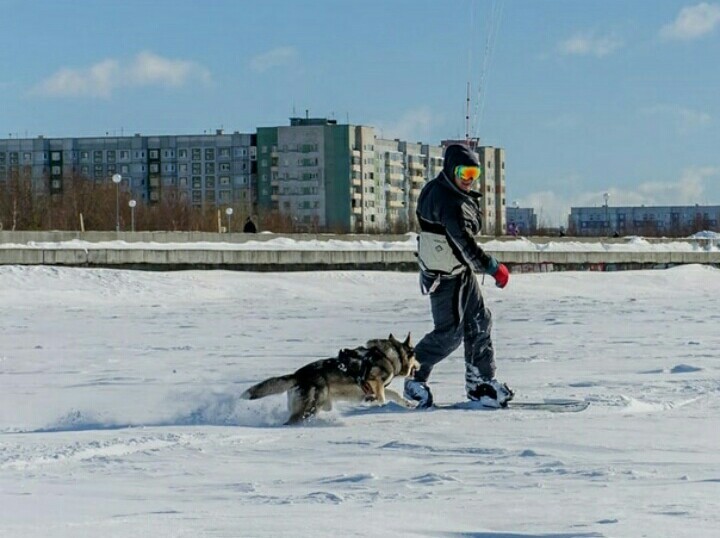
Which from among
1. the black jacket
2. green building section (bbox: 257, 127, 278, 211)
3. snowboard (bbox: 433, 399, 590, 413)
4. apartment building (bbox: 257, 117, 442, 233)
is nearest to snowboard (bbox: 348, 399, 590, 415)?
snowboard (bbox: 433, 399, 590, 413)

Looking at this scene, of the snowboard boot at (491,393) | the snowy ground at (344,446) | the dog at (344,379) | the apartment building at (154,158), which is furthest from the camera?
the apartment building at (154,158)

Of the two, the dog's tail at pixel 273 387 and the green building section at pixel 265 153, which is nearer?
the dog's tail at pixel 273 387

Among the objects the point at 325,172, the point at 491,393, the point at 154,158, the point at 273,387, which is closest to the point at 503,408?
the point at 491,393

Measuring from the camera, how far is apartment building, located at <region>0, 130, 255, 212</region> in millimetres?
145250

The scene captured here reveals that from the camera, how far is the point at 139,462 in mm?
6250

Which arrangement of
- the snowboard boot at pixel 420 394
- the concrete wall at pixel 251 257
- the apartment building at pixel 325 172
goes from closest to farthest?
1. the snowboard boot at pixel 420 394
2. the concrete wall at pixel 251 257
3. the apartment building at pixel 325 172

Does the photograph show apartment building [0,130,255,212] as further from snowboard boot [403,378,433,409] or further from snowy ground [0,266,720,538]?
snowboard boot [403,378,433,409]

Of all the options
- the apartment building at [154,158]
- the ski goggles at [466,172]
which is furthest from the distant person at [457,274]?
the apartment building at [154,158]

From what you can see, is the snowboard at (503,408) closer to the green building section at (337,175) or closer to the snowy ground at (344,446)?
the snowy ground at (344,446)

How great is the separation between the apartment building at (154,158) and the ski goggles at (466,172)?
449ft

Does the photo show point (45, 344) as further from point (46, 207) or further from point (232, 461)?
point (46, 207)

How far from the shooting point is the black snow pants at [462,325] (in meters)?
8.52

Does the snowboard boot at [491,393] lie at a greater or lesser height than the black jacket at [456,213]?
lesser

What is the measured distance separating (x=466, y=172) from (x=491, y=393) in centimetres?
145
